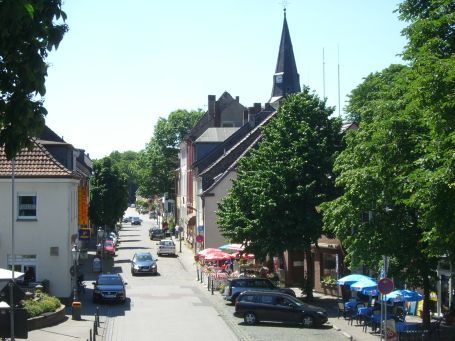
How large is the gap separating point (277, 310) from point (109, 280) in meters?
10.4

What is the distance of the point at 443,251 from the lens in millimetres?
21156

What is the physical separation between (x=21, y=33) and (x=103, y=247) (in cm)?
4837

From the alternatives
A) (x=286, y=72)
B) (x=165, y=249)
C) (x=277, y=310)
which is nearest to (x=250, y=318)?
(x=277, y=310)

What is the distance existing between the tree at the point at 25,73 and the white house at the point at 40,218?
22724 mm

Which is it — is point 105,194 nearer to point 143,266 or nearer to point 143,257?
point 143,257

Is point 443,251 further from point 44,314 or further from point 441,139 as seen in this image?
point 44,314

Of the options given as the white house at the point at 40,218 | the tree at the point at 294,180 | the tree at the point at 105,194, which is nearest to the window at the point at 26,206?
the white house at the point at 40,218

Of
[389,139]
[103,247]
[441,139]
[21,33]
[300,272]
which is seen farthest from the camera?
[103,247]

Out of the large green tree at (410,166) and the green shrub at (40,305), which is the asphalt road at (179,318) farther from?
the large green tree at (410,166)

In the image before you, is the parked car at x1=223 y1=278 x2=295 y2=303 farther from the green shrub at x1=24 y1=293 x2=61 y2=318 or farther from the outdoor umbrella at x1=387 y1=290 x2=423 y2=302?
the green shrub at x1=24 y1=293 x2=61 y2=318

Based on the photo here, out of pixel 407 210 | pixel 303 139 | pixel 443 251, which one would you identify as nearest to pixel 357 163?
pixel 407 210

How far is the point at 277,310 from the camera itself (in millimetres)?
30609

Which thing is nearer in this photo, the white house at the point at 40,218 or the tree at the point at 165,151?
the white house at the point at 40,218

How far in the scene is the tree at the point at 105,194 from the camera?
70.9m
